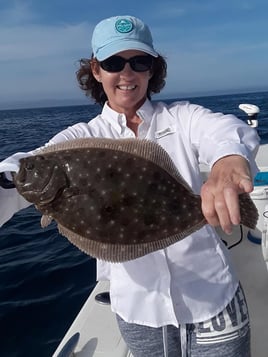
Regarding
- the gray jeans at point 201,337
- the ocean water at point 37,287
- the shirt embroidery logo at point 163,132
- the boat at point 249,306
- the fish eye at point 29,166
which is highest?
the shirt embroidery logo at point 163,132

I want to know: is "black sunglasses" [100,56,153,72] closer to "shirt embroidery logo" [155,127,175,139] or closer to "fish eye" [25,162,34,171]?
"shirt embroidery logo" [155,127,175,139]

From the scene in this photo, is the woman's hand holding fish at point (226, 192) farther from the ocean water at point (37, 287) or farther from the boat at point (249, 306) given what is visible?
the ocean water at point (37, 287)

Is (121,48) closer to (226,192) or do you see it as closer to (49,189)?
(49,189)

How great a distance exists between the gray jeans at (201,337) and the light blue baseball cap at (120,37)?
4.07ft

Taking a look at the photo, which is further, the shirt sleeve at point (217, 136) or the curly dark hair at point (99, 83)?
the curly dark hair at point (99, 83)

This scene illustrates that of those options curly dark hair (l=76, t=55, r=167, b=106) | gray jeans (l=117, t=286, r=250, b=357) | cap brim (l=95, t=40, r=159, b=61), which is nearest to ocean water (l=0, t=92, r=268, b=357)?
gray jeans (l=117, t=286, r=250, b=357)

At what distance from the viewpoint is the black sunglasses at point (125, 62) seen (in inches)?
75.7

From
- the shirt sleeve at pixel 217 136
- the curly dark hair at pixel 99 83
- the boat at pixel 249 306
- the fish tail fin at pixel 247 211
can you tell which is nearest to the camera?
the fish tail fin at pixel 247 211

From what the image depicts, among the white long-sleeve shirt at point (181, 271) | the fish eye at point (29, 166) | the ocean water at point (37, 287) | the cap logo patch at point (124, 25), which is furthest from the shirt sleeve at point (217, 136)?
the ocean water at point (37, 287)

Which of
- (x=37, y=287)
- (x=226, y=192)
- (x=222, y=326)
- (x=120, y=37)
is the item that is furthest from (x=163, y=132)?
(x=37, y=287)

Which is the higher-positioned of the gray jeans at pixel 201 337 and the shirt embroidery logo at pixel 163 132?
the shirt embroidery logo at pixel 163 132

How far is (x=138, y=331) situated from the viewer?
197cm

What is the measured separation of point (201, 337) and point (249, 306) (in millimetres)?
1685

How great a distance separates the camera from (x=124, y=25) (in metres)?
1.91
